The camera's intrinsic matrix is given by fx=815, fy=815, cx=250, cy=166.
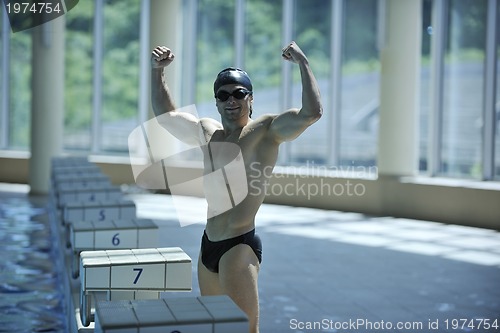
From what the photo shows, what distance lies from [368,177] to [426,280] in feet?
18.1

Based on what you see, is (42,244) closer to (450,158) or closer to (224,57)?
(450,158)

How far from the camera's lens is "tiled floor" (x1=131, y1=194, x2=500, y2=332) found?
643 centimetres

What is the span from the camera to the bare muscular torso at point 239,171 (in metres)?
3.54

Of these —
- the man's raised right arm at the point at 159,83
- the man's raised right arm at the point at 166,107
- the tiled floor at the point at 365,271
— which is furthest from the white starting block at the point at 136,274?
the tiled floor at the point at 365,271

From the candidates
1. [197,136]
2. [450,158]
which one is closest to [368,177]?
[450,158]

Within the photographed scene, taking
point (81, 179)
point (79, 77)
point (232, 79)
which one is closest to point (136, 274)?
point (232, 79)

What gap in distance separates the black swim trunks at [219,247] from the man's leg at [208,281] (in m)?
0.02

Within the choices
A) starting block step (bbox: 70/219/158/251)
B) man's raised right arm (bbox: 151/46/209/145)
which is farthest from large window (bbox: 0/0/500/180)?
man's raised right arm (bbox: 151/46/209/145)

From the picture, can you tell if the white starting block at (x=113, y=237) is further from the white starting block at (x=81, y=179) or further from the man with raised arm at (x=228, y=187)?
the white starting block at (x=81, y=179)

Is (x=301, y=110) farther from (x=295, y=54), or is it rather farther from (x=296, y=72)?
(x=296, y=72)

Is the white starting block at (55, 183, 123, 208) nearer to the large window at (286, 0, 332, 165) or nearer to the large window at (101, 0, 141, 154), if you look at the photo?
the large window at (286, 0, 332, 165)

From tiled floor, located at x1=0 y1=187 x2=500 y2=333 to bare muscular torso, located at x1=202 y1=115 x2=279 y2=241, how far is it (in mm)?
2500

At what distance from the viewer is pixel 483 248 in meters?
9.99

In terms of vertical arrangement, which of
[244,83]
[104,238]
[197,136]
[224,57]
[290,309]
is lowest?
[290,309]
